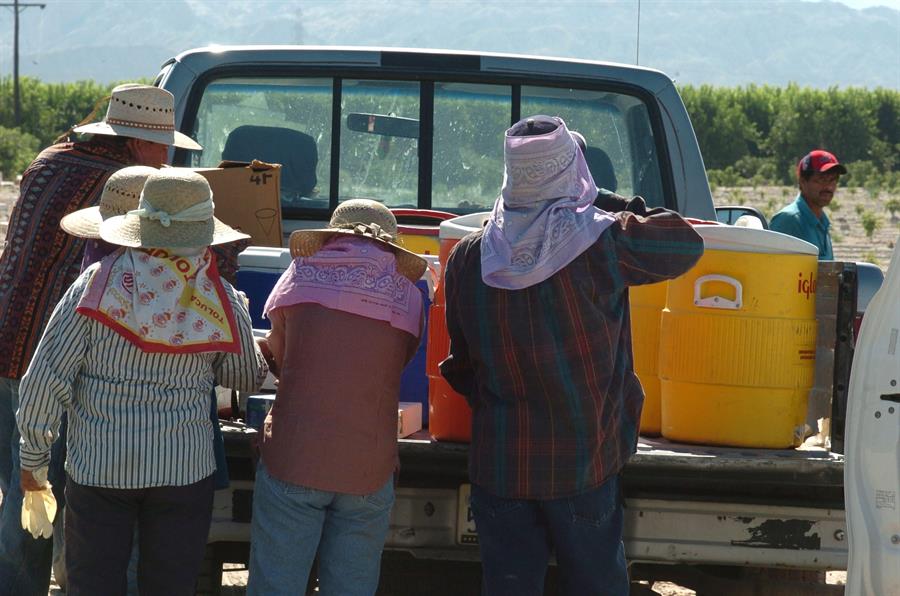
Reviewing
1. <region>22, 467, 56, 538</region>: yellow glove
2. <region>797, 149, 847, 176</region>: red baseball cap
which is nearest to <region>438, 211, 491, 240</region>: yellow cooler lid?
<region>22, 467, 56, 538</region>: yellow glove

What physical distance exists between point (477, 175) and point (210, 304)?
1.97 m

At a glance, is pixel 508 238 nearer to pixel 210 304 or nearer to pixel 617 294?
pixel 617 294

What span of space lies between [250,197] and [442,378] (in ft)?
4.09

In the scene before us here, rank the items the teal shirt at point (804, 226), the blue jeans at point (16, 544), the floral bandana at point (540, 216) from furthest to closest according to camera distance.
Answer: the teal shirt at point (804, 226), the blue jeans at point (16, 544), the floral bandana at point (540, 216)

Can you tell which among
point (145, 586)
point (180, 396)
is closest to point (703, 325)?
point (180, 396)

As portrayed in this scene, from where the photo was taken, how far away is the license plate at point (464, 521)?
11.8 ft

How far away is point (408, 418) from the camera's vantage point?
12.3 feet

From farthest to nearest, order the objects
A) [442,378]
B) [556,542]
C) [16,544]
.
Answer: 1. [16,544]
2. [442,378]
3. [556,542]

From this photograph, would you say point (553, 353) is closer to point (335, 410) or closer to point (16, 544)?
point (335, 410)

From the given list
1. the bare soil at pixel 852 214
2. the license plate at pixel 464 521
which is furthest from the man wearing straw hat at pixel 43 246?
the bare soil at pixel 852 214

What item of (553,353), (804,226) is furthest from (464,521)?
(804,226)

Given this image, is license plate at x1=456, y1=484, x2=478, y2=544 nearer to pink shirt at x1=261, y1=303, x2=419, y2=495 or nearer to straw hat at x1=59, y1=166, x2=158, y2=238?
pink shirt at x1=261, y1=303, x2=419, y2=495

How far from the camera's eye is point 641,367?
3869 mm

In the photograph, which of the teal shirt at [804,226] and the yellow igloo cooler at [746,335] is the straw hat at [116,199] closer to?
the yellow igloo cooler at [746,335]
